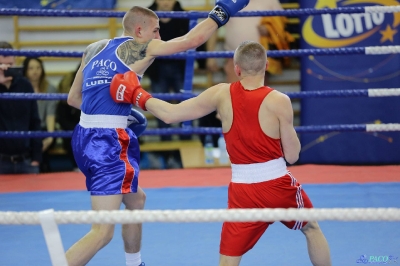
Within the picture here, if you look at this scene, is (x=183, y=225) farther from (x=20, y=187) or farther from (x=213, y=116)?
(x=213, y=116)

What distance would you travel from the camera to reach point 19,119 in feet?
19.2

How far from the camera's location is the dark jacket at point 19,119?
19.0 ft

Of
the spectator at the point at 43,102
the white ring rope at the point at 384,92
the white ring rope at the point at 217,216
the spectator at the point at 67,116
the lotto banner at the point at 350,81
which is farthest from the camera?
the spectator at the point at 67,116

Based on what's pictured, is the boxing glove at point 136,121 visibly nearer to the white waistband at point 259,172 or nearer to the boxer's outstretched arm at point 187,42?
the boxer's outstretched arm at point 187,42

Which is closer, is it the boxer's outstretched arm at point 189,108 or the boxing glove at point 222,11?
the boxer's outstretched arm at point 189,108

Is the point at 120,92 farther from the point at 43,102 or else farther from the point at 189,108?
the point at 43,102

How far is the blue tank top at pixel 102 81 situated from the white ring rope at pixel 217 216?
1.38 meters

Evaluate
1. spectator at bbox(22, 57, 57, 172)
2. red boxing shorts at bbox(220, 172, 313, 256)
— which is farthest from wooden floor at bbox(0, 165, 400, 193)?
red boxing shorts at bbox(220, 172, 313, 256)

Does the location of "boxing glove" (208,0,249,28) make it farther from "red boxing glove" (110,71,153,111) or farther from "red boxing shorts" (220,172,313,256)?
"red boxing shorts" (220,172,313,256)

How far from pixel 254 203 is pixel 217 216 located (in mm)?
997

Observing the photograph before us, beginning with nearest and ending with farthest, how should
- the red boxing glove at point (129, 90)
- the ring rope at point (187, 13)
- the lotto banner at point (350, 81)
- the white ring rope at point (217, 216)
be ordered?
the white ring rope at point (217, 216), the red boxing glove at point (129, 90), the ring rope at point (187, 13), the lotto banner at point (350, 81)

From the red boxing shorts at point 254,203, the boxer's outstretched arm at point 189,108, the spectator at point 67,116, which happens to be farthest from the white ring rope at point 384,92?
the spectator at point 67,116

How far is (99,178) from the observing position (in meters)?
3.02

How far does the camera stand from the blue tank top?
10.2 feet
